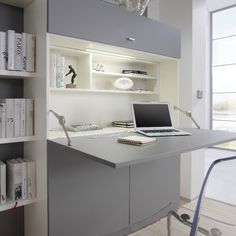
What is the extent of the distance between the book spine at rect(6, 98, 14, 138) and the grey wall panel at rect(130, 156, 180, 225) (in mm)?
1053

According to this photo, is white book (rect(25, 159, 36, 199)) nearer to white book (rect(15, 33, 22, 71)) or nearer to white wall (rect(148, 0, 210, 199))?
white book (rect(15, 33, 22, 71))

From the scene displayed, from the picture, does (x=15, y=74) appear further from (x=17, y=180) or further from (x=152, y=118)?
(x=152, y=118)

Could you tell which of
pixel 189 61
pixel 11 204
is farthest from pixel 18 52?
pixel 189 61

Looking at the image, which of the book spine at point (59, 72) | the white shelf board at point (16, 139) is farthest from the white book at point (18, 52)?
the white shelf board at point (16, 139)

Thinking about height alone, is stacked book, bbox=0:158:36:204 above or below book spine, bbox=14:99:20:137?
below

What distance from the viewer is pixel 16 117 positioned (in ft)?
5.22

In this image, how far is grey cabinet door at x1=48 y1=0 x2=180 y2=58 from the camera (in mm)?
1559

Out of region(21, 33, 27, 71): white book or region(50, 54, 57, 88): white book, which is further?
region(50, 54, 57, 88): white book

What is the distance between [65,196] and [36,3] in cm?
131

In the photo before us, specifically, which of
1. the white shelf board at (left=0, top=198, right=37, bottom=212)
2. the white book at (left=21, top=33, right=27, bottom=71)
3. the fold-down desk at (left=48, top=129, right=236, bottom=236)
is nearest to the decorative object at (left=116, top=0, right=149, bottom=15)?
the white book at (left=21, top=33, right=27, bottom=71)

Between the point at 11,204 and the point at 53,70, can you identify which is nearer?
the point at 11,204

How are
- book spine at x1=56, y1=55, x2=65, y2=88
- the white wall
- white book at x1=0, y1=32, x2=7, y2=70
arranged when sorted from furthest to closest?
the white wall
book spine at x1=56, y1=55, x2=65, y2=88
white book at x1=0, y1=32, x2=7, y2=70

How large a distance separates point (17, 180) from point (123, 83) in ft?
4.19

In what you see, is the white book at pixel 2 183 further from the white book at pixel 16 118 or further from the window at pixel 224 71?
the window at pixel 224 71
